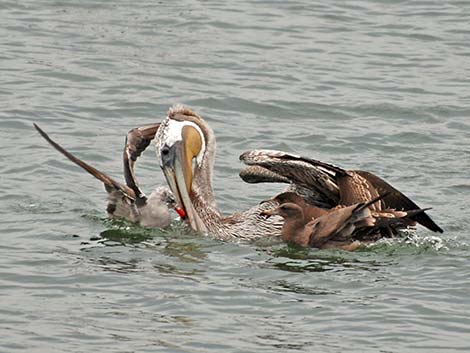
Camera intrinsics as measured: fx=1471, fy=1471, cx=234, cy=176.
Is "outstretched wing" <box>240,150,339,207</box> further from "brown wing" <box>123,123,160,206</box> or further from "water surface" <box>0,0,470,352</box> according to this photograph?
"brown wing" <box>123,123,160,206</box>

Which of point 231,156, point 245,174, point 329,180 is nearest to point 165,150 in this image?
point 245,174

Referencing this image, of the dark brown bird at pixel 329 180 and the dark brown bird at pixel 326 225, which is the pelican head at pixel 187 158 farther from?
the dark brown bird at pixel 326 225

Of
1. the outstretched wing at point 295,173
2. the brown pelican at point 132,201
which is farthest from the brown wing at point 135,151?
the outstretched wing at point 295,173

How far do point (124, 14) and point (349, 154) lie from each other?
5.40m

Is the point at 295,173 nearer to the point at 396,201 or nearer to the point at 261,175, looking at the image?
the point at 261,175

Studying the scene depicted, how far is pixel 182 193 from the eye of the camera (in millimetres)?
11875

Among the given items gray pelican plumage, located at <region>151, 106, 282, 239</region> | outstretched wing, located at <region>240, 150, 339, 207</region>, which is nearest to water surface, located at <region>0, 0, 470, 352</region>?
gray pelican plumage, located at <region>151, 106, 282, 239</region>

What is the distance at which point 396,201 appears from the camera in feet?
38.3

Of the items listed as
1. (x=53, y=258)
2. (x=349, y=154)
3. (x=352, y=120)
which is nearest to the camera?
(x=53, y=258)

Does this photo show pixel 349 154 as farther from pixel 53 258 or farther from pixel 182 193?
pixel 53 258

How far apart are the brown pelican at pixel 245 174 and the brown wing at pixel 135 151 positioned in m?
0.21

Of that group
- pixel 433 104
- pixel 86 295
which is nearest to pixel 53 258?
pixel 86 295

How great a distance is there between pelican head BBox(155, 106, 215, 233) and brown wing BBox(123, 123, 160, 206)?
0.68ft

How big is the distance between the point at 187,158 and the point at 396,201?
1.74 m
